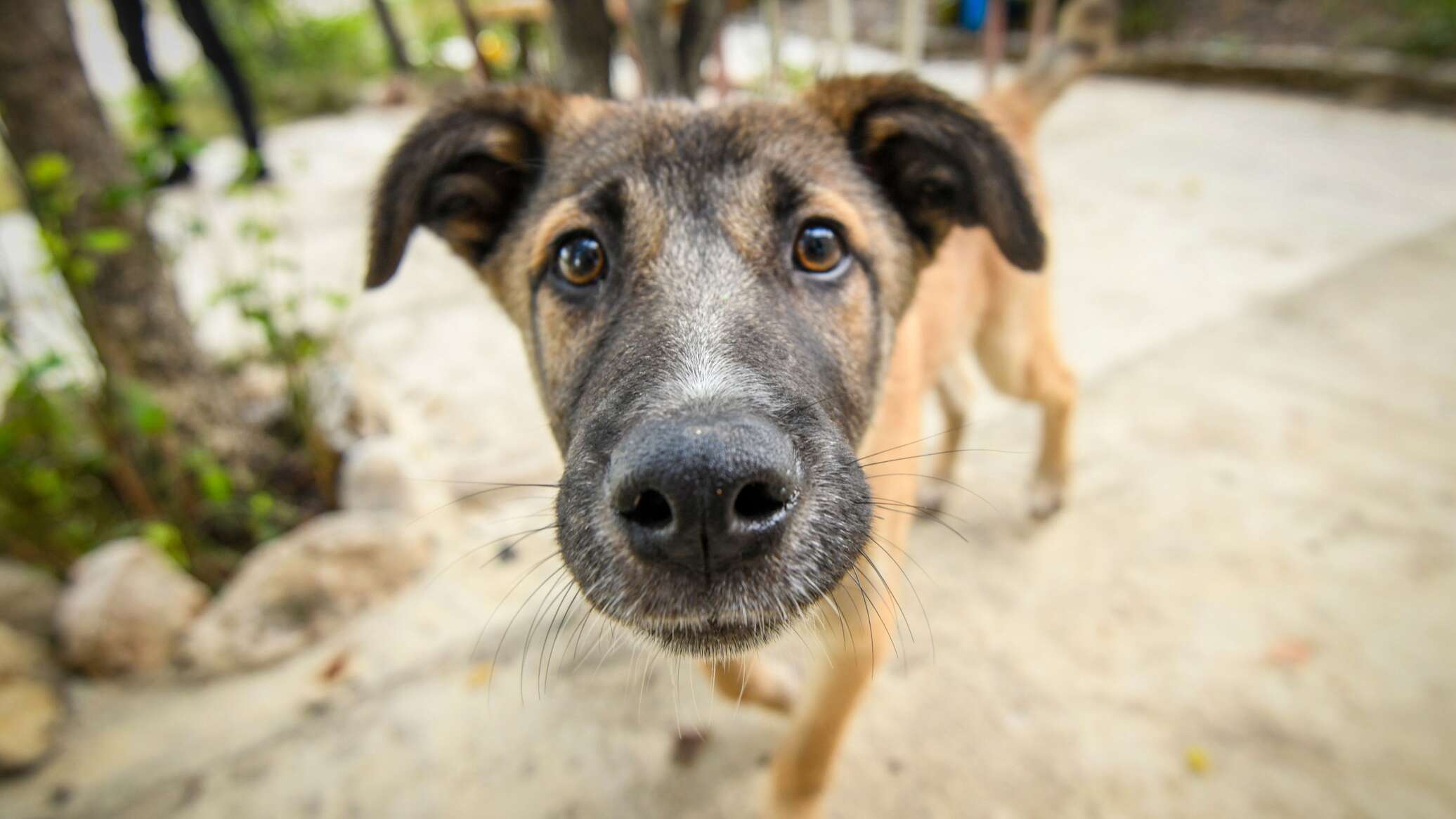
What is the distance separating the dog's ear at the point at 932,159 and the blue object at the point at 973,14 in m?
10.3

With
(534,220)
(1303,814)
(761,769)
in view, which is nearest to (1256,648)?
(1303,814)

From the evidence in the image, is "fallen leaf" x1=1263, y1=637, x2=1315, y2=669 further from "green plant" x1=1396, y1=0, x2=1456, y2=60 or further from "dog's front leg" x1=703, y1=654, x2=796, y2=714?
"green plant" x1=1396, y1=0, x2=1456, y2=60

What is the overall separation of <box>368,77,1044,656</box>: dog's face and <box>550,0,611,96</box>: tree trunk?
5.52 ft

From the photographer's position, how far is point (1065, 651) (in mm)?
2992

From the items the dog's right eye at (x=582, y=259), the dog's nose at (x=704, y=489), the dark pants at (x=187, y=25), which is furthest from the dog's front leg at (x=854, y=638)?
the dark pants at (x=187, y=25)

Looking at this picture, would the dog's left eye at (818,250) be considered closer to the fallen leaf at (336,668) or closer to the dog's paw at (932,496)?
the dog's paw at (932,496)

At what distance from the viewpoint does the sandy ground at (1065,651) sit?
8.54 ft

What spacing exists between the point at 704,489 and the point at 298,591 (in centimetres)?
267

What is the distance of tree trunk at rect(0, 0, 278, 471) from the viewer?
307 cm

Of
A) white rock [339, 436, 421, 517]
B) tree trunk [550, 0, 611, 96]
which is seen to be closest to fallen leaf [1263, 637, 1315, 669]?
white rock [339, 436, 421, 517]

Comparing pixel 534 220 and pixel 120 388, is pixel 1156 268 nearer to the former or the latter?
pixel 534 220

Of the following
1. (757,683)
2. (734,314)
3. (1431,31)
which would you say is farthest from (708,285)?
(1431,31)

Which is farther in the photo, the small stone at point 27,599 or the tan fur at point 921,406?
the small stone at point 27,599

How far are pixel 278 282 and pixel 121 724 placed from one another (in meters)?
4.38
